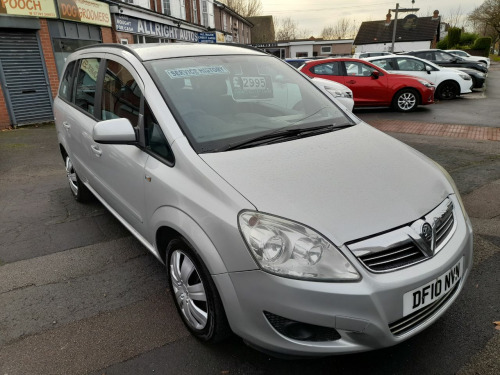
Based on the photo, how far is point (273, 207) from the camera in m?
1.83

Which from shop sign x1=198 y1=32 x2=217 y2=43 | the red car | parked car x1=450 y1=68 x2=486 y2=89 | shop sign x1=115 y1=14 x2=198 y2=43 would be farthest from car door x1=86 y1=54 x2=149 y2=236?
shop sign x1=198 y1=32 x2=217 y2=43

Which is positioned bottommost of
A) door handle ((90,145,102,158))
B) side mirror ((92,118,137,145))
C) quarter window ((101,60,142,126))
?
door handle ((90,145,102,158))

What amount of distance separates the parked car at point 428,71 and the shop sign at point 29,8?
10099mm

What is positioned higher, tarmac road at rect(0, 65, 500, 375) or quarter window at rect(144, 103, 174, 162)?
quarter window at rect(144, 103, 174, 162)

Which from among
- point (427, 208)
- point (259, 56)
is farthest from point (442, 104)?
point (427, 208)

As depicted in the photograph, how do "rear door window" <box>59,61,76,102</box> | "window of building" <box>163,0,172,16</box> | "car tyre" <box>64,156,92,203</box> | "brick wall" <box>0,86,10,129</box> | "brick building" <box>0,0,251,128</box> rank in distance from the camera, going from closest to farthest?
"rear door window" <box>59,61,76,102</box> < "car tyre" <box>64,156,92,203</box> < "brick building" <box>0,0,251,128</box> < "brick wall" <box>0,86,10,129</box> < "window of building" <box>163,0,172,16</box>

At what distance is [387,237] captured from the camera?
179 centimetres

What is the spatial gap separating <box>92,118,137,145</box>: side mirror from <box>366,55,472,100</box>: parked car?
12047mm

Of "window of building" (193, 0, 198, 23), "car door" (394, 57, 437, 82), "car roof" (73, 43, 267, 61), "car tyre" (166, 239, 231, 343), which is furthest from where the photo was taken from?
"window of building" (193, 0, 198, 23)

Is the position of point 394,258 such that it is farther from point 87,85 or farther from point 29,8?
point 29,8

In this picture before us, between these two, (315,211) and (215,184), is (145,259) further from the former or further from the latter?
(315,211)

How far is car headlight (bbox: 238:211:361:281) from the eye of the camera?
171cm

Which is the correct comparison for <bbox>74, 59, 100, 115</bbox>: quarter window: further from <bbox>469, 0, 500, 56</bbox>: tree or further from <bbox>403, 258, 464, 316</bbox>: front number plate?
<bbox>469, 0, 500, 56</bbox>: tree

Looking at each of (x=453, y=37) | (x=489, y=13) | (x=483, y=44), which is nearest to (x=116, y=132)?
(x=483, y=44)
